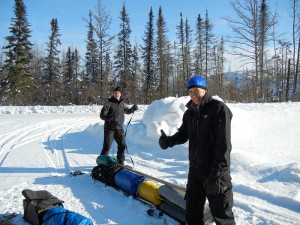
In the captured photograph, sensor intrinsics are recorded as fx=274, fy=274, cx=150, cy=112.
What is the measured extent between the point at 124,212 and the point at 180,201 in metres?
1.02

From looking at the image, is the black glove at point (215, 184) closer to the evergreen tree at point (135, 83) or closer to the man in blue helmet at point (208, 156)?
the man in blue helmet at point (208, 156)

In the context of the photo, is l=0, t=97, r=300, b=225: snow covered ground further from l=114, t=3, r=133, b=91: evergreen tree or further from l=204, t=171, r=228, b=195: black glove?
l=114, t=3, r=133, b=91: evergreen tree

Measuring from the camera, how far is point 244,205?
4.70 metres

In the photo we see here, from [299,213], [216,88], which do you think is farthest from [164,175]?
[216,88]

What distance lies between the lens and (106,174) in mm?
5805

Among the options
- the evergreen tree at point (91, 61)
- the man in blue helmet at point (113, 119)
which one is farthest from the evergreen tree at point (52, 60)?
the man in blue helmet at point (113, 119)

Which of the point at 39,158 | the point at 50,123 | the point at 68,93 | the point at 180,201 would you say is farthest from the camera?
the point at 68,93

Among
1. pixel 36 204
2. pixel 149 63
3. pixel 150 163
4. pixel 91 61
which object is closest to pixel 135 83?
pixel 149 63

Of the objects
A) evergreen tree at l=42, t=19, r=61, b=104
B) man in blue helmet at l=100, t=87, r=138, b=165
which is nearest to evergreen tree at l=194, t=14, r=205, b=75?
evergreen tree at l=42, t=19, r=61, b=104

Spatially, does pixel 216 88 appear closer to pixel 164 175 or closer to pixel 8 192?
pixel 164 175

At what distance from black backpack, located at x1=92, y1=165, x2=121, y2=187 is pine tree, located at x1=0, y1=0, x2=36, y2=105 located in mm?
28387

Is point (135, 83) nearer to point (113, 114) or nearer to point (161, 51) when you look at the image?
point (161, 51)

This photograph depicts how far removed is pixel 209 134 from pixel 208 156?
0.26m

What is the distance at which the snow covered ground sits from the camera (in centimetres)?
462
